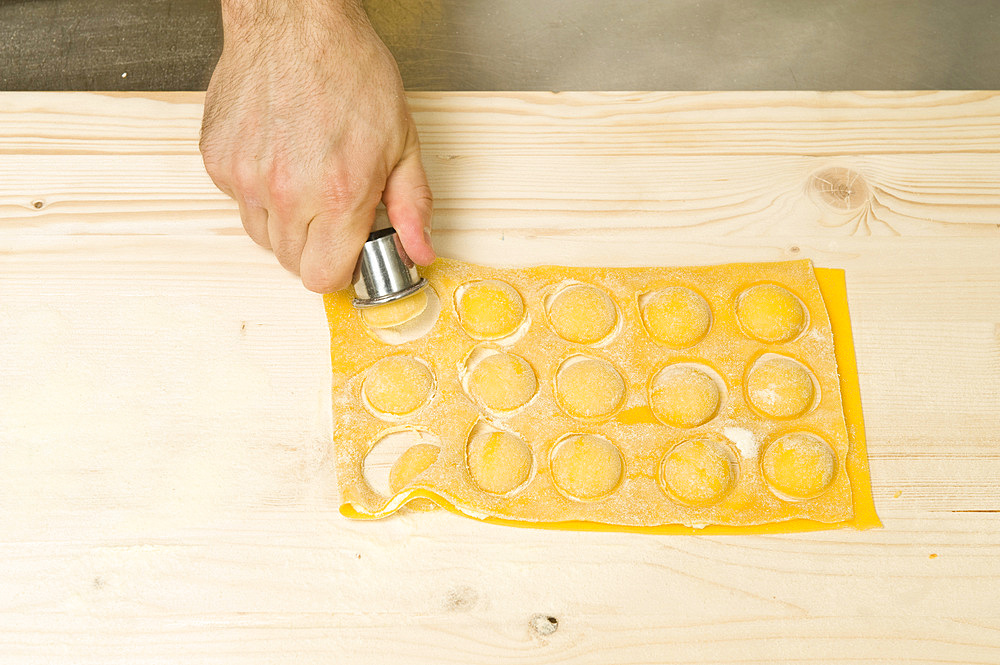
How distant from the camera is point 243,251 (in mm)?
831

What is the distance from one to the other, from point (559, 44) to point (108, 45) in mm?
825

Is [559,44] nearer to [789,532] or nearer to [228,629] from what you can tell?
[789,532]

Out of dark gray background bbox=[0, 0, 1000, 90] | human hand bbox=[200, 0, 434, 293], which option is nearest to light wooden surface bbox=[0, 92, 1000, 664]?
human hand bbox=[200, 0, 434, 293]

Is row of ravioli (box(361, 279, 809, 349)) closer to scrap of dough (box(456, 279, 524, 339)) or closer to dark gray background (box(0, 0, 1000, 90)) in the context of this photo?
scrap of dough (box(456, 279, 524, 339))

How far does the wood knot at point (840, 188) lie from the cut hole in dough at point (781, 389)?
0.73 ft

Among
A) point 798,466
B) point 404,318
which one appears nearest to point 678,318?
point 798,466

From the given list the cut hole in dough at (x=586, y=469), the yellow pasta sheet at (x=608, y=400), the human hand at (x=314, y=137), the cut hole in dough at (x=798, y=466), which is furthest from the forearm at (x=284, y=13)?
the cut hole in dough at (x=798, y=466)

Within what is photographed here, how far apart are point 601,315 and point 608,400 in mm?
95

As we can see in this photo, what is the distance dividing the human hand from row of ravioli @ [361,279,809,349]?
83mm

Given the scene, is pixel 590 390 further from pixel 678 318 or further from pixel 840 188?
pixel 840 188

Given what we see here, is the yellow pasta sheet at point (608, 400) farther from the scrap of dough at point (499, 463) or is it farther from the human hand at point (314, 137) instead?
the human hand at point (314, 137)

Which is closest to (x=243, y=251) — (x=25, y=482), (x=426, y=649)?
(x=25, y=482)

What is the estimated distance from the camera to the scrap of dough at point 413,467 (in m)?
0.73

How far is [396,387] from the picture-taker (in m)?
0.76
